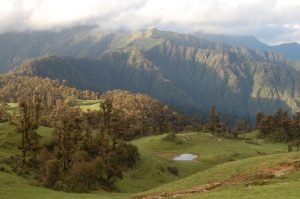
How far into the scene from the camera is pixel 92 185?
74.9m

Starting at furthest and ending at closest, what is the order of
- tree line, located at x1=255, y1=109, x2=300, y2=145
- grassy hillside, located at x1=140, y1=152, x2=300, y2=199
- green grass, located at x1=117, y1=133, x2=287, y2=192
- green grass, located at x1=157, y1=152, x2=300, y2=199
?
tree line, located at x1=255, y1=109, x2=300, y2=145 → green grass, located at x1=117, y1=133, x2=287, y2=192 → grassy hillside, located at x1=140, y1=152, x2=300, y2=199 → green grass, located at x1=157, y1=152, x2=300, y2=199

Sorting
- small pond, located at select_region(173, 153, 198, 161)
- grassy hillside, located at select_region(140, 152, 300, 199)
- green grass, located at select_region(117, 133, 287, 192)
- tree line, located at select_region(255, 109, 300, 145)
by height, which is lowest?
small pond, located at select_region(173, 153, 198, 161)

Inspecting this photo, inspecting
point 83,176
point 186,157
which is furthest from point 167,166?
point 83,176

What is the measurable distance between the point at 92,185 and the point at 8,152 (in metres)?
19.3

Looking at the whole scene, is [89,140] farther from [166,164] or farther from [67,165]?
[166,164]

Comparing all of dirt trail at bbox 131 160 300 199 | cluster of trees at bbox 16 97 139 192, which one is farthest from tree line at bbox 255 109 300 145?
dirt trail at bbox 131 160 300 199

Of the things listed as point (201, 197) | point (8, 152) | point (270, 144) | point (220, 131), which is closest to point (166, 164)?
point (8, 152)

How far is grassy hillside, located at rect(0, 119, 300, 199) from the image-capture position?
61.7 meters

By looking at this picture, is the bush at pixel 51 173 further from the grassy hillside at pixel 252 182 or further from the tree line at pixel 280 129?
the tree line at pixel 280 129

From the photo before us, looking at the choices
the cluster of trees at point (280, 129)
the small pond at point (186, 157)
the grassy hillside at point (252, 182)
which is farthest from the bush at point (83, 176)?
the cluster of trees at point (280, 129)

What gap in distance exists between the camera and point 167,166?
103 meters

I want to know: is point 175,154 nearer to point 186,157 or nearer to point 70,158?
point 186,157

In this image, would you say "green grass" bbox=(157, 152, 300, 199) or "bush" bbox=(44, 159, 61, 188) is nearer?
"green grass" bbox=(157, 152, 300, 199)

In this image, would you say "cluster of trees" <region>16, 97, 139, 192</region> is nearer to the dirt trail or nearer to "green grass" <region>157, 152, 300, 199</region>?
"green grass" <region>157, 152, 300, 199</region>
